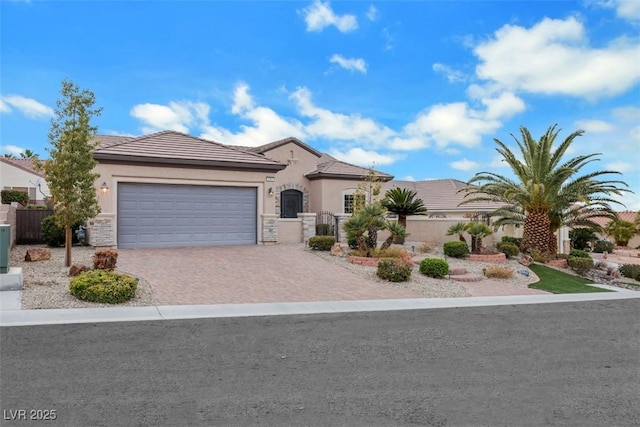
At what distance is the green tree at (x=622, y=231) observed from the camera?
3672 centimetres

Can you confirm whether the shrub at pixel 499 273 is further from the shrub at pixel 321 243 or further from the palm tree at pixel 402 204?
the palm tree at pixel 402 204

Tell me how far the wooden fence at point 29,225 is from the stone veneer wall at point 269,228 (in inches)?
358

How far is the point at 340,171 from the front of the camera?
2800 cm

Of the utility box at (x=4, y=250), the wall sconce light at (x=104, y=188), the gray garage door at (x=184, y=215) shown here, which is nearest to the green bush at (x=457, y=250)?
the gray garage door at (x=184, y=215)

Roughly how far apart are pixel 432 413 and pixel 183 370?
3.09 m

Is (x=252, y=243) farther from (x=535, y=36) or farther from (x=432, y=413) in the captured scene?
(x=432, y=413)

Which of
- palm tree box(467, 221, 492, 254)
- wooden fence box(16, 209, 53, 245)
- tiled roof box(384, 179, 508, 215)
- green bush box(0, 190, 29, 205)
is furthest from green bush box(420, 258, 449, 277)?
green bush box(0, 190, 29, 205)

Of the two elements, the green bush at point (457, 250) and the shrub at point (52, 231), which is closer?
the shrub at point (52, 231)

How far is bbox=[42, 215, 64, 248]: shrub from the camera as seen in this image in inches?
690

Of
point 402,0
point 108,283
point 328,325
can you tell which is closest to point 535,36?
point 402,0

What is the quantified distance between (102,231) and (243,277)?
24.9ft

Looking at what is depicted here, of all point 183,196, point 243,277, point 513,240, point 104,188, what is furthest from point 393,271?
point 104,188

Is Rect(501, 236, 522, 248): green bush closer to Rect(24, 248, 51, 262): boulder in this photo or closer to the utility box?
Rect(24, 248, 51, 262): boulder

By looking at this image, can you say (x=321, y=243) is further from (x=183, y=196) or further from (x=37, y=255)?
(x=37, y=255)
